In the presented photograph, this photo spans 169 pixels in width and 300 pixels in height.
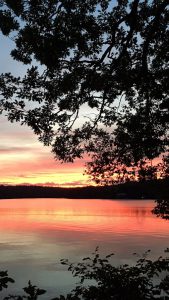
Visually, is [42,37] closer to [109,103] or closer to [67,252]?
[109,103]

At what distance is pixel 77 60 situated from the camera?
46.0ft

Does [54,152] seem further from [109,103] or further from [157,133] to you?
[157,133]

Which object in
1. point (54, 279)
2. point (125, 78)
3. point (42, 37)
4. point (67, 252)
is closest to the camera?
point (42, 37)

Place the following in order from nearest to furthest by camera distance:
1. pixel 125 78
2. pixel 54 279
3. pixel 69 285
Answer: pixel 125 78 → pixel 69 285 → pixel 54 279

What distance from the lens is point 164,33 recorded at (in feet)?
45.2

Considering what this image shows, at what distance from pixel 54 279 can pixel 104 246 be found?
24.7 meters

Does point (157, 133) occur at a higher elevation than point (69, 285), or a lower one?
higher

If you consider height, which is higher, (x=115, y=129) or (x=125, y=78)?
(x=125, y=78)

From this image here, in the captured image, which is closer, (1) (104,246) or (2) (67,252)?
(2) (67,252)

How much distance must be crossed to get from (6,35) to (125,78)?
4196 millimetres

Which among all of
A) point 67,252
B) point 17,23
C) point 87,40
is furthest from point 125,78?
point 67,252

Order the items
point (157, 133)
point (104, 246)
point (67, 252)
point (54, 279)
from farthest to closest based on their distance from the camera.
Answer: point (104, 246), point (67, 252), point (54, 279), point (157, 133)

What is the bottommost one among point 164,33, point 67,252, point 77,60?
point 67,252

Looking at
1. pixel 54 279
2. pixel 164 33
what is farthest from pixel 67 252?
pixel 164 33
